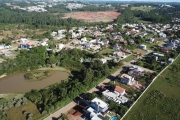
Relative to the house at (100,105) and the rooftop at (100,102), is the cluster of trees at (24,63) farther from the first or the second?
the house at (100,105)

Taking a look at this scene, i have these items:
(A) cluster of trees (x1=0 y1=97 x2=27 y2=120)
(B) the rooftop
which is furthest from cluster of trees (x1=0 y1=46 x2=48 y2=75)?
(B) the rooftop

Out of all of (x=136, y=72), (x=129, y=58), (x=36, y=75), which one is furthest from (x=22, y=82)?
(x=129, y=58)

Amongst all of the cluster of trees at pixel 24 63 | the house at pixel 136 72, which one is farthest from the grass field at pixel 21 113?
the house at pixel 136 72

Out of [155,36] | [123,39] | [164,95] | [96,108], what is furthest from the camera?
[155,36]

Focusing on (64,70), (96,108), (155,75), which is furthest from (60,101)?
(155,75)

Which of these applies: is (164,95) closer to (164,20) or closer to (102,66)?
(102,66)

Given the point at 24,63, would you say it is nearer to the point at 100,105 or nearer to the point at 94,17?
the point at 100,105
